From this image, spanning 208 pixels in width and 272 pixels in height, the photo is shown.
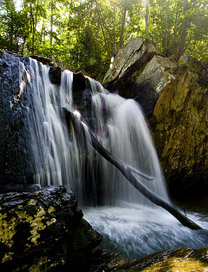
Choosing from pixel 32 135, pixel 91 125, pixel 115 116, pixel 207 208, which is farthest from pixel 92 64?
pixel 207 208

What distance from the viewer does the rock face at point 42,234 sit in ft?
5.83

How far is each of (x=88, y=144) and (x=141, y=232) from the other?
2969 millimetres

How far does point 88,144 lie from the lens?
5535mm

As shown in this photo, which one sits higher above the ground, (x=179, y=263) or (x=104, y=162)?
(x=104, y=162)

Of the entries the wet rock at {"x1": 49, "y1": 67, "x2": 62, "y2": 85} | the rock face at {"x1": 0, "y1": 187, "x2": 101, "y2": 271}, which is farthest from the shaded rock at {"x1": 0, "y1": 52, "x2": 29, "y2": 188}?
the rock face at {"x1": 0, "y1": 187, "x2": 101, "y2": 271}

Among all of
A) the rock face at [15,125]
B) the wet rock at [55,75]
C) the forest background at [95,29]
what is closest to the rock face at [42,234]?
the rock face at [15,125]

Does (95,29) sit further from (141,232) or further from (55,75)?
(141,232)

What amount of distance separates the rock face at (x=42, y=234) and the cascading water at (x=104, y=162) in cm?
139

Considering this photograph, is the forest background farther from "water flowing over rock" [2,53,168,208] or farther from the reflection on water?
the reflection on water

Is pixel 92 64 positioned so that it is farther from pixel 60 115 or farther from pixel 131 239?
pixel 131 239

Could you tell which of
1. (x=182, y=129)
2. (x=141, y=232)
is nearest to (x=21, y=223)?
(x=141, y=232)

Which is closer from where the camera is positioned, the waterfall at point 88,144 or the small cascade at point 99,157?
the small cascade at point 99,157

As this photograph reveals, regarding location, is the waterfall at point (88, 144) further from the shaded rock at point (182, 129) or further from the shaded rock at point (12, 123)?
the shaded rock at point (182, 129)

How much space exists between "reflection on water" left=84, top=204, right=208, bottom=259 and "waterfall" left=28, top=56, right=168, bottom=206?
0.97 meters
